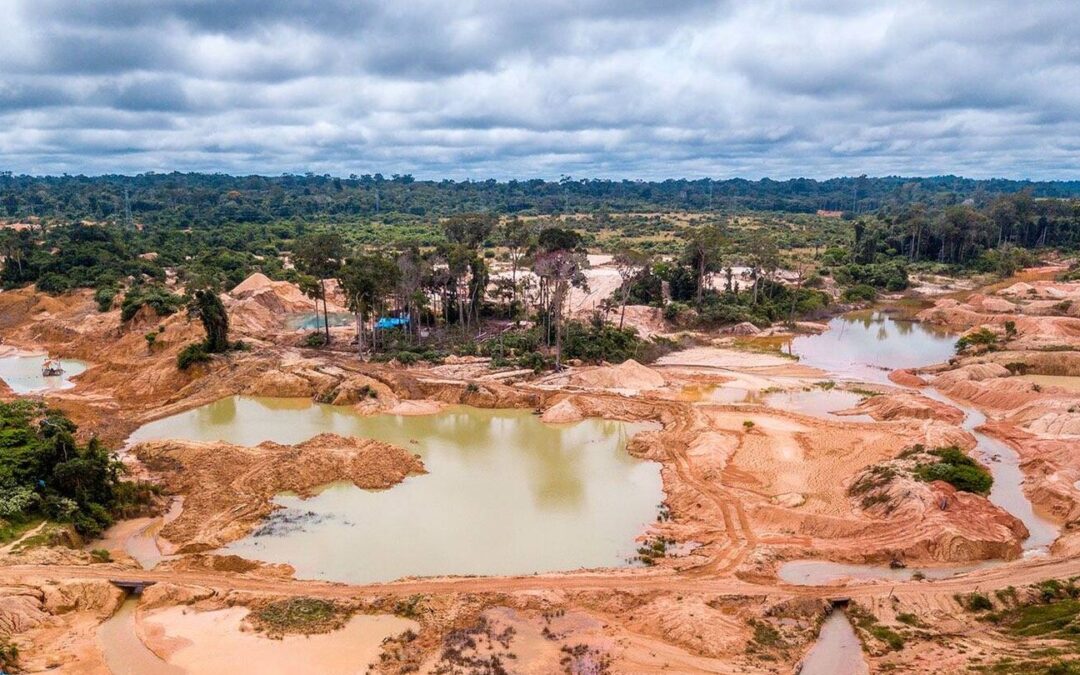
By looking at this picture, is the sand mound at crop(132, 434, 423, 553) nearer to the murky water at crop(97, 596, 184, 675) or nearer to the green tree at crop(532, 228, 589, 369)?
the murky water at crop(97, 596, 184, 675)

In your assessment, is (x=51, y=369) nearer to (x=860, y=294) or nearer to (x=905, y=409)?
(x=905, y=409)

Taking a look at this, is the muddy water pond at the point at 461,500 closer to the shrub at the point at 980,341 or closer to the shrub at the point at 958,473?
the shrub at the point at 958,473

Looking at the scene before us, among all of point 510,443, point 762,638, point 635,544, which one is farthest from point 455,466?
point 762,638

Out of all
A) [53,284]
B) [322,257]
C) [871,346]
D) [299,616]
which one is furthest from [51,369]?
[871,346]

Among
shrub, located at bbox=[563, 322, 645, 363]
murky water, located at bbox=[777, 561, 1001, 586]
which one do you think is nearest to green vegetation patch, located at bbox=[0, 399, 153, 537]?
murky water, located at bbox=[777, 561, 1001, 586]

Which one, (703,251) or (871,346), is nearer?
(871,346)
